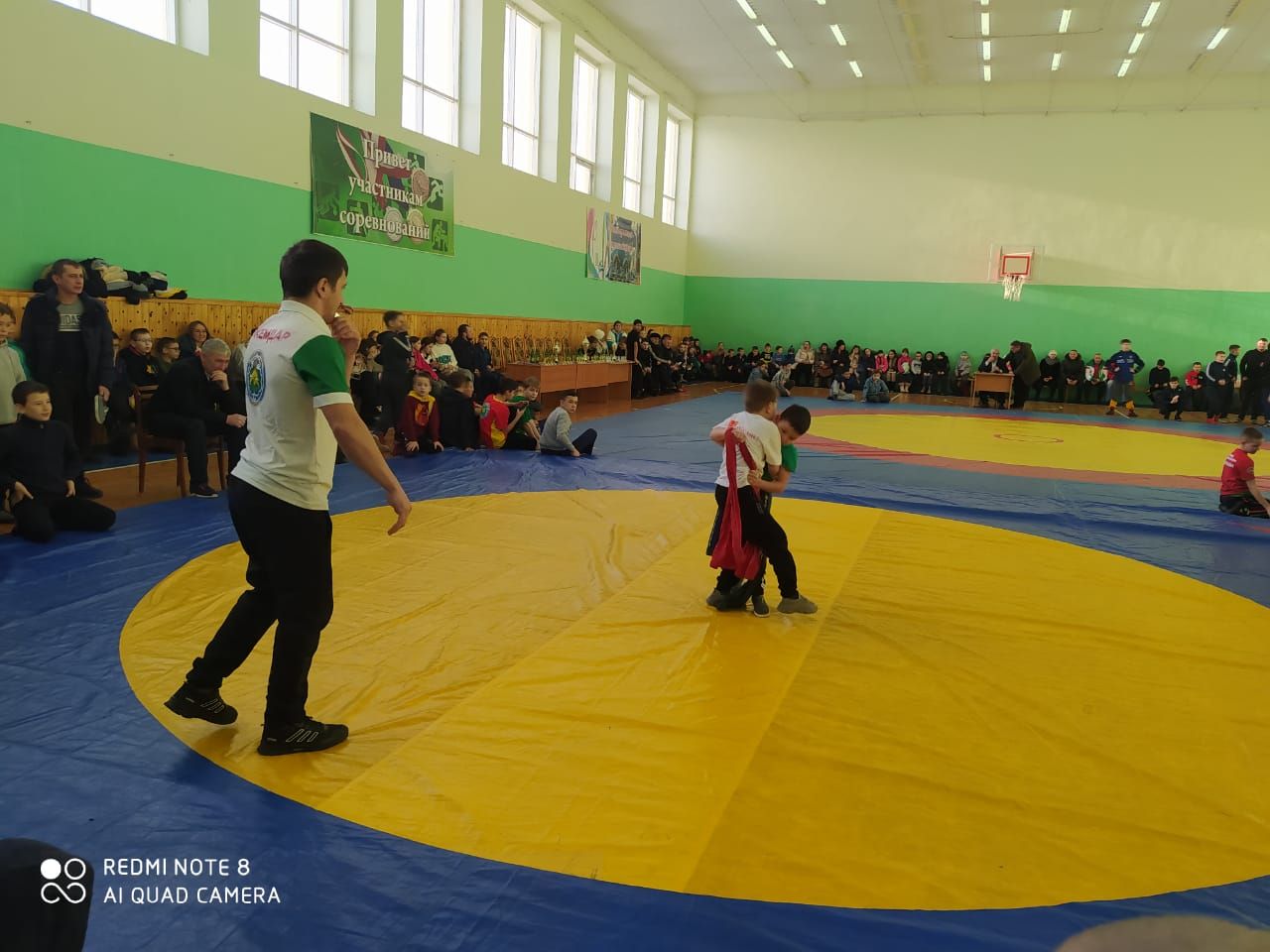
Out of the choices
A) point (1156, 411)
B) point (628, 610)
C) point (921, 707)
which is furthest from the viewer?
point (1156, 411)

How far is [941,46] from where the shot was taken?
20172mm

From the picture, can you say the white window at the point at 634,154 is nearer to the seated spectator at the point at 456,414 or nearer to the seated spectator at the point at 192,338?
the seated spectator at the point at 456,414

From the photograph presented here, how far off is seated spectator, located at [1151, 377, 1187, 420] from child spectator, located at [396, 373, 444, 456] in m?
17.1

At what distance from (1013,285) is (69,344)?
22.1m

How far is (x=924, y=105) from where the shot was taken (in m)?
23.9

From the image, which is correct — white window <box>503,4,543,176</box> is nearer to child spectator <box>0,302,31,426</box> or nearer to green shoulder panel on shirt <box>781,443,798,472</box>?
child spectator <box>0,302,31,426</box>

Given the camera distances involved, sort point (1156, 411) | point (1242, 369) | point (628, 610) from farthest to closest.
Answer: point (1156, 411) < point (1242, 369) < point (628, 610)

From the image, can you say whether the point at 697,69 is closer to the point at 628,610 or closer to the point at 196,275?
the point at 196,275

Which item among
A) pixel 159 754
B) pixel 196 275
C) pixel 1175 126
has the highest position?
pixel 1175 126

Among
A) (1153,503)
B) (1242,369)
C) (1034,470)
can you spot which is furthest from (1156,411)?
(1153,503)

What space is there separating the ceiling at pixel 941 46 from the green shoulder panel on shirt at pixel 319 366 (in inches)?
693

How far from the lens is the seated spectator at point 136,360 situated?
346 inches

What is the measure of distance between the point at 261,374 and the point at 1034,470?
32.7 ft

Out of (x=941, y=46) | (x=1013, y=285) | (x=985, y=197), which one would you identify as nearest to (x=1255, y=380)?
(x=1013, y=285)
